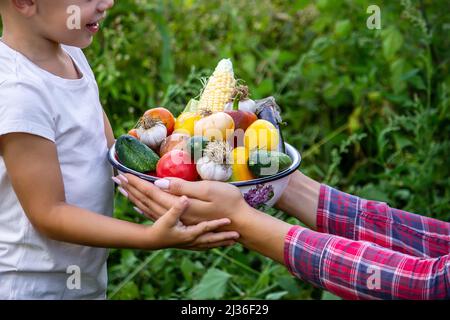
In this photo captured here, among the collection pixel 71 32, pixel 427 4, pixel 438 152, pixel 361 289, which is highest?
pixel 71 32

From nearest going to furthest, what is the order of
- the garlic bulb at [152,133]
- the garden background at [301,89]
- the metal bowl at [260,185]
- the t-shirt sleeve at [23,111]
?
1. the t-shirt sleeve at [23,111]
2. the metal bowl at [260,185]
3. the garlic bulb at [152,133]
4. the garden background at [301,89]

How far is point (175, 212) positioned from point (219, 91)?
34cm

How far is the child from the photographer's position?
1.54 m

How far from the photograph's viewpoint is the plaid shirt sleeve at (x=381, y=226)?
192cm

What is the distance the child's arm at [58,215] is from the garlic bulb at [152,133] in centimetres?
20

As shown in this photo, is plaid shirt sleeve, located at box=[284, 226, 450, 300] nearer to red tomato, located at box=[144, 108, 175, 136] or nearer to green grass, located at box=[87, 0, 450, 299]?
red tomato, located at box=[144, 108, 175, 136]

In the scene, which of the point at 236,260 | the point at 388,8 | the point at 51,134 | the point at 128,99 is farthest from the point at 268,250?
the point at 388,8

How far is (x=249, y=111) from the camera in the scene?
69.7 inches

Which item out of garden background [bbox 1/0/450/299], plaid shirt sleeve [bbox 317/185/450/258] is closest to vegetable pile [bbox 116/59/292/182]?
plaid shirt sleeve [bbox 317/185/450/258]

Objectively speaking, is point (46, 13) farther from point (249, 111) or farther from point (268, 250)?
point (268, 250)

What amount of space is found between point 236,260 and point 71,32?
4.55ft

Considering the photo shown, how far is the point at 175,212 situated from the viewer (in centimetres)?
159

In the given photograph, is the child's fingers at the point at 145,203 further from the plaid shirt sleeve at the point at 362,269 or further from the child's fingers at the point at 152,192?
the plaid shirt sleeve at the point at 362,269

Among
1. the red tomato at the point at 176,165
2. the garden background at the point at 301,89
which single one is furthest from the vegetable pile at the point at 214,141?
the garden background at the point at 301,89
